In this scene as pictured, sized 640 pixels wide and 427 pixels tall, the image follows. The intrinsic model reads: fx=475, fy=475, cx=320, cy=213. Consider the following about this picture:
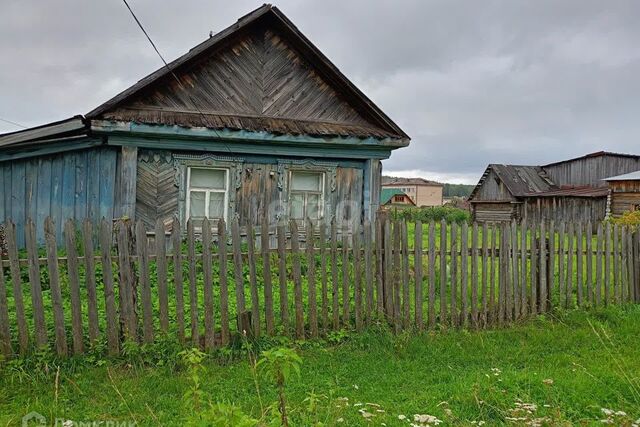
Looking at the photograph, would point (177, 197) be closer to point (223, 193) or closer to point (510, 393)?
point (223, 193)

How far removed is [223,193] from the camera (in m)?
9.80

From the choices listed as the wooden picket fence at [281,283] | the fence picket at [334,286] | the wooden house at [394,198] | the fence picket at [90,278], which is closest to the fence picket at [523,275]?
the wooden picket fence at [281,283]

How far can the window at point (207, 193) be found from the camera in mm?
9641

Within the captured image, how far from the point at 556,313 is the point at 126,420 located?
5.59 metres

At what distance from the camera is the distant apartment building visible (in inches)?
3135

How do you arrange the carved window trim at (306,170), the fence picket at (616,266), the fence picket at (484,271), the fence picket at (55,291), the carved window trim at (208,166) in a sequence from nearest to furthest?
the fence picket at (55,291) → the fence picket at (484,271) → the fence picket at (616,266) → the carved window trim at (208,166) → the carved window trim at (306,170)

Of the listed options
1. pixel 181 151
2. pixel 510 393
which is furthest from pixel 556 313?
pixel 181 151

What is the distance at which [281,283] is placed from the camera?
5141 mm

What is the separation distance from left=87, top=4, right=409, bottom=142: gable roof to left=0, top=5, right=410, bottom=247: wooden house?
0.07ft

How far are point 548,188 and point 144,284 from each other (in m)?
35.4

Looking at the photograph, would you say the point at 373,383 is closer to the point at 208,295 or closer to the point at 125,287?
the point at 208,295

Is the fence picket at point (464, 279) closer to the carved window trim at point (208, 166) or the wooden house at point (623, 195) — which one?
the carved window trim at point (208, 166)

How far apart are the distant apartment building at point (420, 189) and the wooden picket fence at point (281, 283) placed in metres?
72.4

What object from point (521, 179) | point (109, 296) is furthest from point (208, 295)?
point (521, 179)
